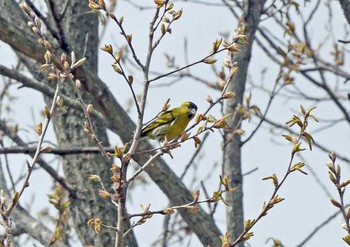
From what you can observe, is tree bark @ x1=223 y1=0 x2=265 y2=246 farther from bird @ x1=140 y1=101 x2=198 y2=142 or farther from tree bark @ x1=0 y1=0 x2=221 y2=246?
bird @ x1=140 y1=101 x2=198 y2=142

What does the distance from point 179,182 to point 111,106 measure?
2.01ft

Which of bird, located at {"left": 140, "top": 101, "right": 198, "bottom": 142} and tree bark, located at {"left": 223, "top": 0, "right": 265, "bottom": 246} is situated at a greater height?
tree bark, located at {"left": 223, "top": 0, "right": 265, "bottom": 246}

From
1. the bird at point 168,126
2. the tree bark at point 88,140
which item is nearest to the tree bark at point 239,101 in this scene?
the tree bark at point 88,140

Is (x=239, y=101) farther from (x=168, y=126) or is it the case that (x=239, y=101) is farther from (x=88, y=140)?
(x=168, y=126)

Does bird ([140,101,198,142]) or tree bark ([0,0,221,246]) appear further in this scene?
tree bark ([0,0,221,246])

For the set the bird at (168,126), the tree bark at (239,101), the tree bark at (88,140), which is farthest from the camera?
the tree bark at (239,101)

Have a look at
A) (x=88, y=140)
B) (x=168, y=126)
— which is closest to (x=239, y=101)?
(x=88, y=140)

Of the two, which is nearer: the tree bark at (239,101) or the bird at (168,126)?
the bird at (168,126)

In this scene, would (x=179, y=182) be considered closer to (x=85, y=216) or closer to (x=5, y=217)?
(x=85, y=216)

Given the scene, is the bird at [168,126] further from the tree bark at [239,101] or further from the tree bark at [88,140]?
the tree bark at [239,101]

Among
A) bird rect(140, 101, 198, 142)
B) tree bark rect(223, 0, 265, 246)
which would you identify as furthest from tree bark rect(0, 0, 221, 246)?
tree bark rect(223, 0, 265, 246)

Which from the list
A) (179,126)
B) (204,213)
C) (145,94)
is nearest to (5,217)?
(145,94)

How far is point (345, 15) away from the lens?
4.20 metres

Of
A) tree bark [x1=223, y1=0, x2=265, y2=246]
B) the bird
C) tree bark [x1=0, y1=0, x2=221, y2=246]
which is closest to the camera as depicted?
the bird
